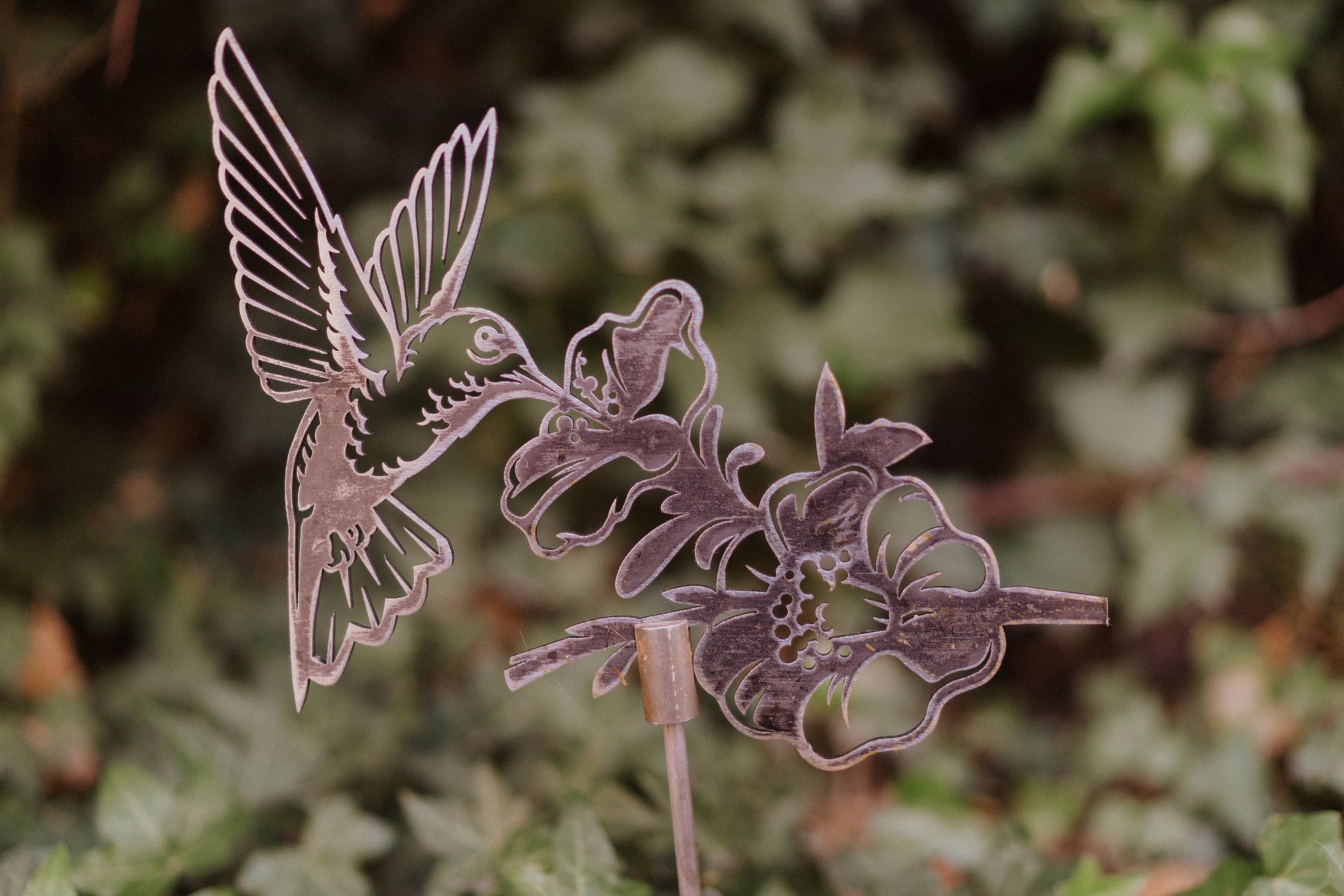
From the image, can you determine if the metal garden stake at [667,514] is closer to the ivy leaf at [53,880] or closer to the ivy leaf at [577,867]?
the ivy leaf at [577,867]

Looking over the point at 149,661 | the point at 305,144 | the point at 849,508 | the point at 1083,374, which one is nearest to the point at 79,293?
the point at 305,144

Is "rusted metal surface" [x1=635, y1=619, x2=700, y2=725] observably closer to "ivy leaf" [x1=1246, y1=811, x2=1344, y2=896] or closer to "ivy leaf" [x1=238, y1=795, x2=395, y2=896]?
"ivy leaf" [x1=238, y1=795, x2=395, y2=896]

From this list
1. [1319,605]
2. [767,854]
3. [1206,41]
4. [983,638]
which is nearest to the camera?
[983,638]

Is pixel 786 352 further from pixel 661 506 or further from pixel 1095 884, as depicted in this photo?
pixel 1095 884

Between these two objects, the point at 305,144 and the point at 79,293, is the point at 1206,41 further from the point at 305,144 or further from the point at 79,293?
the point at 79,293

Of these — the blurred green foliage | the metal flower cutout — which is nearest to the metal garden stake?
the metal flower cutout

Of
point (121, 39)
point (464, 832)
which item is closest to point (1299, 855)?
point (464, 832)
